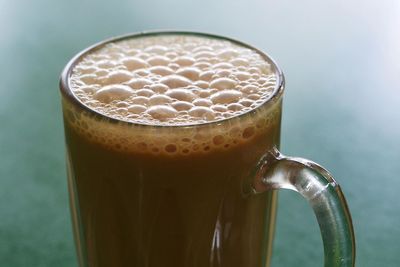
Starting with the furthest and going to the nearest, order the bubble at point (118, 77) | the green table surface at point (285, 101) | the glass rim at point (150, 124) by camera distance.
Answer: the green table surface at point (285, 101), the bubble at point (118, 77), the glass rim at point (150, 124)

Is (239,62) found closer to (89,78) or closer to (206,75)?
(206,75)

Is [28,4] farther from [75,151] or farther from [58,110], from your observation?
[75,151]

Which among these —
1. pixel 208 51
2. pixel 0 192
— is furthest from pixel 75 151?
pixel 0 192

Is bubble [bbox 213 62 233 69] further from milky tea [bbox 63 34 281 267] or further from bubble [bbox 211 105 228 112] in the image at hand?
bubble [bbox 211 105 228 112]

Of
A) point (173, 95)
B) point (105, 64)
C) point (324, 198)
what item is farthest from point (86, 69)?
point (324, 198)

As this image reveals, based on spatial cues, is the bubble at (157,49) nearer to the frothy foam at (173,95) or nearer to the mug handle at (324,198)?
the frothy foam at (173,95)

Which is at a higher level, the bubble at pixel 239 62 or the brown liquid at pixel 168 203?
the bubble at pixel 239 62

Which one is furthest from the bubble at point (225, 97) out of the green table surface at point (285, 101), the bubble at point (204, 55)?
the green table surface at point (285, 101)
